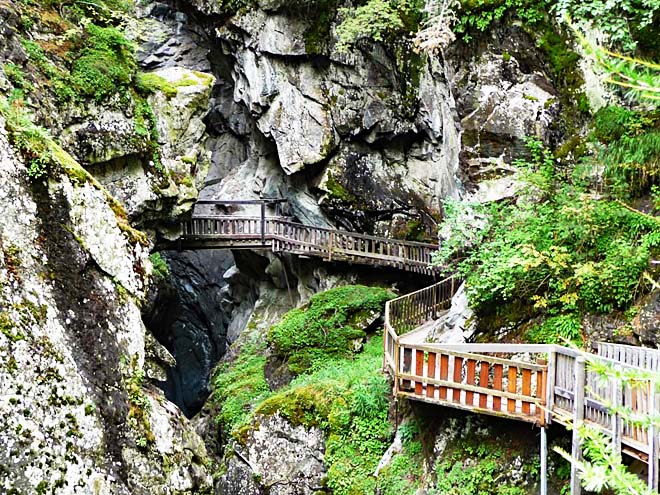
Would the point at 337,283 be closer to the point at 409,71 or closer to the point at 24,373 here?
the point at 409,71

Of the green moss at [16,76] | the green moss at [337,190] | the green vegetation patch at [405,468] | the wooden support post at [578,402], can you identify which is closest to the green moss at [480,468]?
the green vegetation patch at [405,468]

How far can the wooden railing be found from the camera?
18547 mm

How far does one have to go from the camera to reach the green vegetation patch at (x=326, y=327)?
53.1ft

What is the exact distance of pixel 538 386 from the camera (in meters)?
8.10

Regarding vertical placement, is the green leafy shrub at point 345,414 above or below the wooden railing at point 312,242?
below

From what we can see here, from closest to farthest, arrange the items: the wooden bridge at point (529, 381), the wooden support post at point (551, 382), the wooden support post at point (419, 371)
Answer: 1. the wooden bridge at point (529, 381)
2. the wooden support post at point (551, 382)
3. the wooden support post at point (419, 371)

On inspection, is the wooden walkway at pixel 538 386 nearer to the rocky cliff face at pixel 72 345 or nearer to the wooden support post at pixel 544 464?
the wooden support post at pixel 544 464

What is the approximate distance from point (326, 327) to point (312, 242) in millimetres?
3640

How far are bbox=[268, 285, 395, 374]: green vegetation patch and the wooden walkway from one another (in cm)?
528

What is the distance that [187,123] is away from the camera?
56.4ft

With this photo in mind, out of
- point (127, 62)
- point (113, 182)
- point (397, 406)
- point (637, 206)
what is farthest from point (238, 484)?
point (127, 62)

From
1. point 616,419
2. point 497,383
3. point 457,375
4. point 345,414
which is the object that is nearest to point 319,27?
point 345,414

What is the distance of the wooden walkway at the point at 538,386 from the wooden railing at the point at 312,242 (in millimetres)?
7500

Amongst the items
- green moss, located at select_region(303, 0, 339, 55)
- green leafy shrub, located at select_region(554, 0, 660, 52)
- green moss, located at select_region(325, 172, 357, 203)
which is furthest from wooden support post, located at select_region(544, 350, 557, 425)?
green moss, located at select_region(303, 0, 339, 55)
